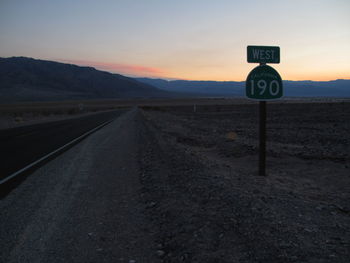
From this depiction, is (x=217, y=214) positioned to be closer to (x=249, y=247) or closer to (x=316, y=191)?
(x=249, y=247)

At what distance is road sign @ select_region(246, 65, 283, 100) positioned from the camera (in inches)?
268

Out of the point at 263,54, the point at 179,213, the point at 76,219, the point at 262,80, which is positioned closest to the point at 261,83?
the point at 262,80

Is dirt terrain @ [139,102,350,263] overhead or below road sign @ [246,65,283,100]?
below

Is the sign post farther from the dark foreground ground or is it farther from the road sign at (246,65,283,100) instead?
the dark foreground ground

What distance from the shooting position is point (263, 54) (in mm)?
6848

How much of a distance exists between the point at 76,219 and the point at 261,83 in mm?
4470

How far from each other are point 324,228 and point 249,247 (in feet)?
4.06

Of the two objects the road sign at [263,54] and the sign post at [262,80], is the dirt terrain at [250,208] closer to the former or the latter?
the sign post at [262,80]

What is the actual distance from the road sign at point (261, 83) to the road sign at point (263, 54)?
18 cm

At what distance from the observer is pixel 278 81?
270 inches

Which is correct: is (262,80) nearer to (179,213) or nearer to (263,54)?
(263,54)

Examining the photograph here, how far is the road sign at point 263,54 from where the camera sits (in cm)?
672

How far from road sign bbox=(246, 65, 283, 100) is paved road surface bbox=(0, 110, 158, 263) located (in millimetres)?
3201

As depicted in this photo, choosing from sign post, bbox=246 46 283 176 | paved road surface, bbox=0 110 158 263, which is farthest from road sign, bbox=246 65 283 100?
paved road surface, bbox=0 110 158 263
